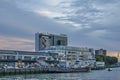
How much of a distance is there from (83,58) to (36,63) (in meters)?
45.4

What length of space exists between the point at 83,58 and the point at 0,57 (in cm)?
5955

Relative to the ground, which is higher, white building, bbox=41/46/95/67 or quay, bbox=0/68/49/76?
white building, bbox=41/46/95/67

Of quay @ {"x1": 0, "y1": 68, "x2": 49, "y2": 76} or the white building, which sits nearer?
quay @ {"x1": 0, "y1": 68, "x2": 49, "y2": 76}

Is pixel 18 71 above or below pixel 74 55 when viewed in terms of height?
below

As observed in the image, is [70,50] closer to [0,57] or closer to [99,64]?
[99,64]

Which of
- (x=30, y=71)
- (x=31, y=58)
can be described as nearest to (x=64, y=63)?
(x=31, y=58)

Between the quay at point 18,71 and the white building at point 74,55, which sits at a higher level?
the white building at point 74,55

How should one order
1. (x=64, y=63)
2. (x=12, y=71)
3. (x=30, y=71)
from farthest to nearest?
(x=64, y=63) → (x=30, y=71) → (x=12, y=71)

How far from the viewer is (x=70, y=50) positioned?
165 meters

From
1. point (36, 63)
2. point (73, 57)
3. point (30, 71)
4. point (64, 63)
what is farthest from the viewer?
point (73, 57)

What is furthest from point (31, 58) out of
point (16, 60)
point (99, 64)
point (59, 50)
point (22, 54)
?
point (99, 64)

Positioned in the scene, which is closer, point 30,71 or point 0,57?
point 30,71

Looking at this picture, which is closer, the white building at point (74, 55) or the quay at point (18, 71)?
the quay at point (18, 71)

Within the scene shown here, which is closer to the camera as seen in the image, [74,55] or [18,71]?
[18,71]
